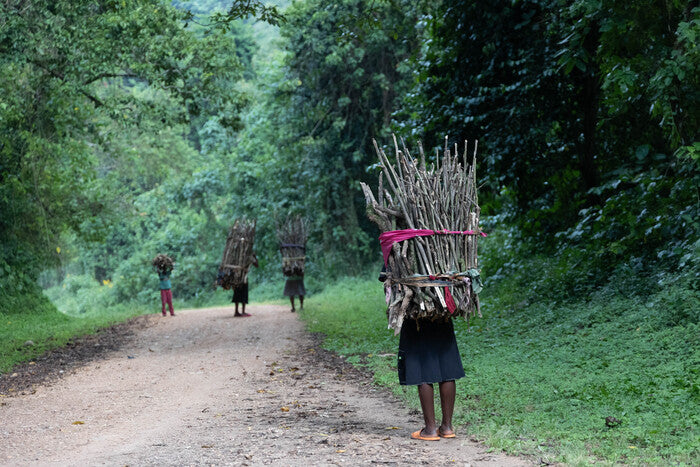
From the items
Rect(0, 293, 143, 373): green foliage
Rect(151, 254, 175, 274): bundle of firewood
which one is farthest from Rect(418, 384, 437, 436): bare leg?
Rect(151, 254, 175, 274): bundle of firewood

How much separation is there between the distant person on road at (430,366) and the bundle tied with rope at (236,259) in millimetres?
11623

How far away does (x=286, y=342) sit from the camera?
492 inches

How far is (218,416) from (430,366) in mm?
2358

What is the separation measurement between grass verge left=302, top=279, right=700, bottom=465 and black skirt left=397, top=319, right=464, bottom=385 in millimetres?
563

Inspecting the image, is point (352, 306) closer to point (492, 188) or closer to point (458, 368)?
point (492, 188)

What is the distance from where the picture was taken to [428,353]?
5703mm

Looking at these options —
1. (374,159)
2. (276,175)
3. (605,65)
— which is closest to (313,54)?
(374,159)

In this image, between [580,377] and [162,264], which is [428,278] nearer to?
[580,377]

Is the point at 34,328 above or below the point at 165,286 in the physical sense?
below

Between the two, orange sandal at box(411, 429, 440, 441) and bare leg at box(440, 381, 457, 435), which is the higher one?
bare leg at box(440, 381, 457, 435)

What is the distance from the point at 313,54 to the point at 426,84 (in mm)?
11521

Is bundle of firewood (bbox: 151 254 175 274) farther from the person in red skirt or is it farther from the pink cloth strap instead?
the pink cloth strap

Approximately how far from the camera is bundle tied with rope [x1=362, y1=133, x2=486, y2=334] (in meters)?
5.59

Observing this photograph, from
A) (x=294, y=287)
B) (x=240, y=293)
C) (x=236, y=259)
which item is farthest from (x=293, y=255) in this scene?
(x=240, y=293)
